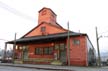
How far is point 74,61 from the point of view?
91.8 feet

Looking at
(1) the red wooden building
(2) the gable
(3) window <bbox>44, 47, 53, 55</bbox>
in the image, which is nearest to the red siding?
(1) the red wooden building

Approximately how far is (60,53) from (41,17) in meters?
11.6

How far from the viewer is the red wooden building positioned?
27.8 m

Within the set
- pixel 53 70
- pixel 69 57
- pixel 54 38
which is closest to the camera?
pixel 53 70

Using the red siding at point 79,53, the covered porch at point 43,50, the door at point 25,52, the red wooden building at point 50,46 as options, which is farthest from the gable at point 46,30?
the red siding at point 79,53

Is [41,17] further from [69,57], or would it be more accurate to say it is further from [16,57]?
[69,57]

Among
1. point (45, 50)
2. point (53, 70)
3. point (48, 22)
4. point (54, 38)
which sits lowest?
point (53, 70)

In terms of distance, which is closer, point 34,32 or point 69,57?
point 69,57

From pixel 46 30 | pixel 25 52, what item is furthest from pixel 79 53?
pixel 25 52

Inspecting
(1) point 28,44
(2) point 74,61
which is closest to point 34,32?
(1) point 28,44

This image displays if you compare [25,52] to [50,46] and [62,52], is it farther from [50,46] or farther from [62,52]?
[62,52]

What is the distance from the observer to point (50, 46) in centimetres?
3228

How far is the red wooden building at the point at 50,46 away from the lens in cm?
2781

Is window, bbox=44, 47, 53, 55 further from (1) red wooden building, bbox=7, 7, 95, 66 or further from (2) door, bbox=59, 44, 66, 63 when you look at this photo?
(2) door, bbox=59, 44, 66, 63
